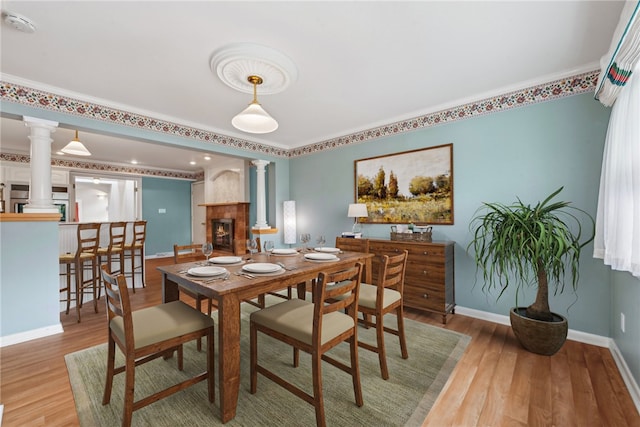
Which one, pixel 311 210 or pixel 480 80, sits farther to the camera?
pixel 311 210

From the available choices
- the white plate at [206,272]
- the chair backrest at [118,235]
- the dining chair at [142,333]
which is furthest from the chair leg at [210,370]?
the chair backrest at [118,235]

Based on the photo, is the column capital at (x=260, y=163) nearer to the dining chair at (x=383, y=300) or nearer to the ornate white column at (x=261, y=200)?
the ornate white column at (x=261, y=200)

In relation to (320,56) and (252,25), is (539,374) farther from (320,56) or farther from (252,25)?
(252,25)

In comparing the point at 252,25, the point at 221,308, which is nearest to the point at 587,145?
the point at 252,25

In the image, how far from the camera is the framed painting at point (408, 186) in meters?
3.18

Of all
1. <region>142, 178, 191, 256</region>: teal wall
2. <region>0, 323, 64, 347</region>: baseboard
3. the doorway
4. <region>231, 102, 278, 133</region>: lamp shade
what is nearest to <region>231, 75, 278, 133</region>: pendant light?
<region>231, 102, 278, 133</region>: lamp shade

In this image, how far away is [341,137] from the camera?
13.7 ft

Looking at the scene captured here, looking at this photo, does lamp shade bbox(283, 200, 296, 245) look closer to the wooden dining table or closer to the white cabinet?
the wooden dining table

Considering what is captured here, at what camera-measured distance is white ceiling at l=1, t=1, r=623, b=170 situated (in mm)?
1692

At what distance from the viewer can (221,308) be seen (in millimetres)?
1435

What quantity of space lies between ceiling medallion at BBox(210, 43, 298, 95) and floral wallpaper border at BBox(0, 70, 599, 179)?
166cm

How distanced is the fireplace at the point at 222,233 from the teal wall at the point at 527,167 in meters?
3.58

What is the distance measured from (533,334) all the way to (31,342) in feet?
14.7

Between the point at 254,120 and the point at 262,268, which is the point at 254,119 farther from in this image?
the point at 262,268
